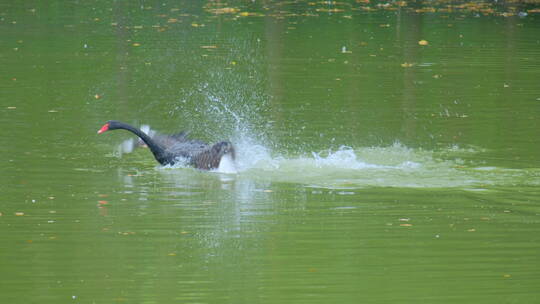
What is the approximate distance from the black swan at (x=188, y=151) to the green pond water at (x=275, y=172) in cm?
13

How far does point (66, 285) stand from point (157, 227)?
65.9 inches

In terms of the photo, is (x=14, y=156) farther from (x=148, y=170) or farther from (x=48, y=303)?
(x=48, y=303)

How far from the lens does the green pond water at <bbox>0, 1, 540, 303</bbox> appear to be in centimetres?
773

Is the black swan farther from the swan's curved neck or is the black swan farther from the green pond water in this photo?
the green pond water

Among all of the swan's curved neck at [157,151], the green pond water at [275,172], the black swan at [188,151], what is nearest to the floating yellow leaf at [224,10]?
the green pond water at [275,172]

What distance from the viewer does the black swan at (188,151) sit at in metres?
11.4

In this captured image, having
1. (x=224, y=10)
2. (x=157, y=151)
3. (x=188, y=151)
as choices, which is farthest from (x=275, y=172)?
(x=224, y=10)

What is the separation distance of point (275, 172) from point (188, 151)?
A: 1.08 metres

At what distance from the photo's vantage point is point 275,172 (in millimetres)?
11391

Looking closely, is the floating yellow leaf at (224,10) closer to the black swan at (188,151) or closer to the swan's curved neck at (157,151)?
the black swan at (188,151)


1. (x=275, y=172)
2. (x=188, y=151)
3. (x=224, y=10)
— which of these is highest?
(x=224, y=10)

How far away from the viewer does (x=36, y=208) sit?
971 centimetres

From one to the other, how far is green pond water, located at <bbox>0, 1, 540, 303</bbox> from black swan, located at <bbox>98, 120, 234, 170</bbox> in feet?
0.43

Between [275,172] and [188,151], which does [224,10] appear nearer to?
[188,151]
